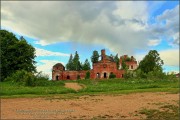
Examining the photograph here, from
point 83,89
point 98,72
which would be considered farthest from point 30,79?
point 98,72

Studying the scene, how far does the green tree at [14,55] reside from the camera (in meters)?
56.5

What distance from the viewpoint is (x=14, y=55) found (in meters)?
58.1

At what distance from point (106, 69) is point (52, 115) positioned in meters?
59.7

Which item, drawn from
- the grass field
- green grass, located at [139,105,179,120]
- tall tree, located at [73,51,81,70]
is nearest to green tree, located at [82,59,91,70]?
tall tree, located at [73,51,81,70]

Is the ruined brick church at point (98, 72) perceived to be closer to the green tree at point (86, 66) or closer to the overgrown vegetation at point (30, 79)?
the green tree at point (86, 66)

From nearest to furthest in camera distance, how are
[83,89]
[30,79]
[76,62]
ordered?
1. [83,89]
2. [30,79]
3. [76,62]

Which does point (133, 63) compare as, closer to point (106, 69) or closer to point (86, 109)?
point (106, 69)

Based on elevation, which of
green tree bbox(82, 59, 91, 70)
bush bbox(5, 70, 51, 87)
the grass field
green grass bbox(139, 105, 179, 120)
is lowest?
green grass bbox(139, 105, 179, 120)

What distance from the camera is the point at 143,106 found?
57.3 ft

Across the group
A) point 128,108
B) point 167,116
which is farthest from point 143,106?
point 167,116

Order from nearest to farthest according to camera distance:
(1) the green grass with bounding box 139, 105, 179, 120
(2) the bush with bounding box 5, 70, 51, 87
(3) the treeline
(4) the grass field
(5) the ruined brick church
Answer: (1) the green grass with bounding box 139, 105, 179, 120 → (4) the grass field → (2) the bush with bounding box 5, 70, 51, 87 → (3) the treeline → (5) the ruined brick church

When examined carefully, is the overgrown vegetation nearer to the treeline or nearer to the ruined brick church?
the treeline

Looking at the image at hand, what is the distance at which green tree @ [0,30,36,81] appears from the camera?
5650 cm

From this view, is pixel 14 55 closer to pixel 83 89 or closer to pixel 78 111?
pixel 83 89
